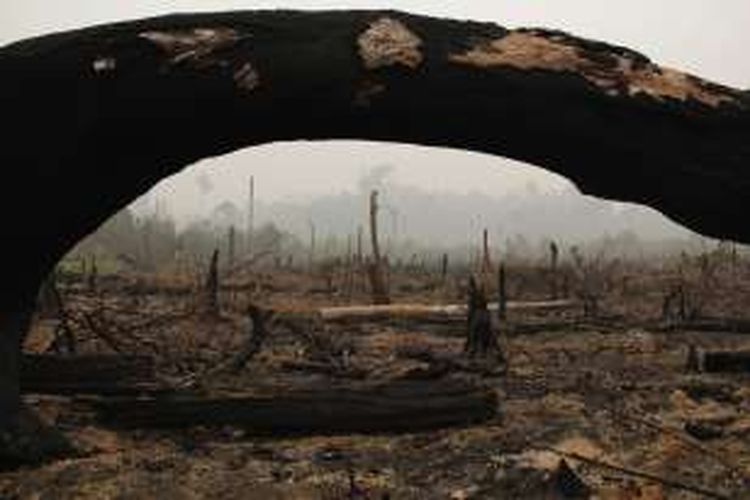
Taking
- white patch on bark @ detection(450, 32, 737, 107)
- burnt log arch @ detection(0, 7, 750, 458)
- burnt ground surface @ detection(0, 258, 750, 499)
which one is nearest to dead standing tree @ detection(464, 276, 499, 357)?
burnt ground surface @ detection(0, 258, 750, 499)

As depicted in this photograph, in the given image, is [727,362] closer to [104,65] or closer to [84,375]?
[84,375]

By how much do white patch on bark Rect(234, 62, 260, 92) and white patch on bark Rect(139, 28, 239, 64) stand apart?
0.39 ft

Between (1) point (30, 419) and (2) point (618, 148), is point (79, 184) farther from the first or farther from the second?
(2) point (618, 148)

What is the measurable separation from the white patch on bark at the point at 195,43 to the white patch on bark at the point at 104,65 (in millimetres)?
199

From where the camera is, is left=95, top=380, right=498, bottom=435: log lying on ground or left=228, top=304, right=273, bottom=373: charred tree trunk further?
left=228, top=304, right=273, bottom=373: charred tree trunk

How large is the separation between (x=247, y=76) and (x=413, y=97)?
667 mm

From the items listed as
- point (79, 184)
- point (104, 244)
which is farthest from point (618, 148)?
point (104, 244)

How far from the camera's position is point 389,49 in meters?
4.45

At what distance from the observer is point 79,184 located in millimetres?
4859

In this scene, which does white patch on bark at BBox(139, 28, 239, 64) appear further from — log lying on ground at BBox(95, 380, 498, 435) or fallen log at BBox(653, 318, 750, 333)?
fallen log at BBox(653, 318, 750, 333)

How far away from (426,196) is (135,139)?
185 metres

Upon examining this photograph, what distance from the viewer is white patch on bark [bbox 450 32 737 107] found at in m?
4.42

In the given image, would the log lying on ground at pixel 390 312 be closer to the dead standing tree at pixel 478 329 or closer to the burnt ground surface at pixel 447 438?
the burnt ground surface at pixel 447 438

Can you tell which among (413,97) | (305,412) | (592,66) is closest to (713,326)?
(305,412)
